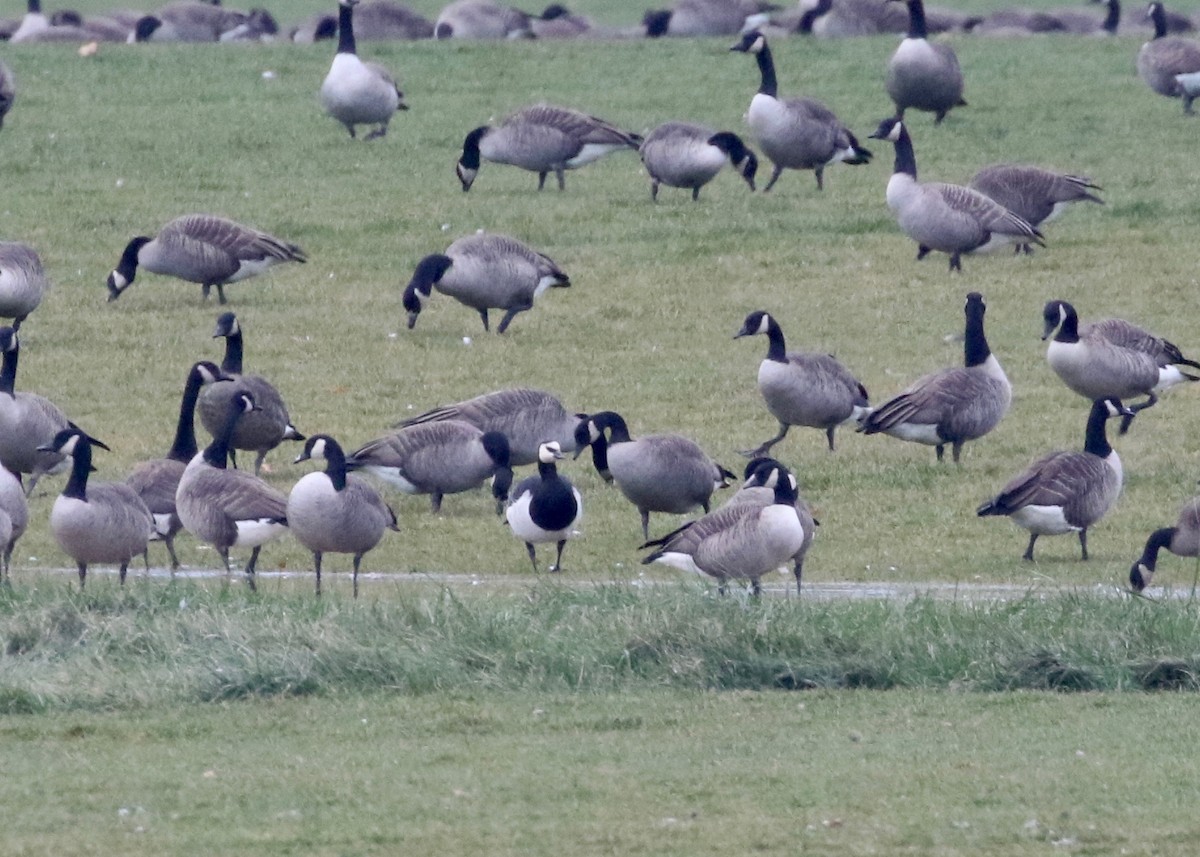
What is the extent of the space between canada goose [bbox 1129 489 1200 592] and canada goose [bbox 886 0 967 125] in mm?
13684

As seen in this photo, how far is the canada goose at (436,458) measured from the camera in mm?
14586

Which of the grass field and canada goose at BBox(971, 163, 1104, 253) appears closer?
the grass field

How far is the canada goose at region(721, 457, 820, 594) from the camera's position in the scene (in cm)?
1235

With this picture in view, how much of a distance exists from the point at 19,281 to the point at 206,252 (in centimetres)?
187

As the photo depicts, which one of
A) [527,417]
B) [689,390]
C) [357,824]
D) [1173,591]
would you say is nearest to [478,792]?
[357,824]

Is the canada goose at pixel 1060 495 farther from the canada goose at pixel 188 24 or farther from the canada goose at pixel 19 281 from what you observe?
the canada goose at pixel 188 24

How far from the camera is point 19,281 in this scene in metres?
18.5

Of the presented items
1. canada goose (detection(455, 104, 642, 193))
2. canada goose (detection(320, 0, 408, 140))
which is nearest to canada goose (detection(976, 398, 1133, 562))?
canada goose (detection(455, 104, 642, 193))

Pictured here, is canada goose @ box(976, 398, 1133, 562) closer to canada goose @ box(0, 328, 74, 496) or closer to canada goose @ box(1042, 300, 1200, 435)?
canada goose @ box(1042, 300, 1200, 435)

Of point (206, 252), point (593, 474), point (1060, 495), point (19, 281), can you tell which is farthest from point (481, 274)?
point (1060, 495)

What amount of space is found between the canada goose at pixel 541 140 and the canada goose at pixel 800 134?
1463 mm

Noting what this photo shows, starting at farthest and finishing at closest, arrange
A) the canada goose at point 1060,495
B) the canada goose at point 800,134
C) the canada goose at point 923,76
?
the canada goose at point 923,76 → the canada goose at point 800,134 → the canada goose at point 1060,495

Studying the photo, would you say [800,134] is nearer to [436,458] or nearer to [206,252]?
[206,252]

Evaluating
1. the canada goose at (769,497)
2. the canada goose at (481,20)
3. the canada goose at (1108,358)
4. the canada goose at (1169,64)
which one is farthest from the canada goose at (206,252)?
the canada goose at (481,20)
